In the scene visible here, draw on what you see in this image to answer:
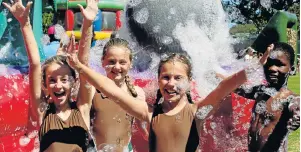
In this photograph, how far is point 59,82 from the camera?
2.01 metres

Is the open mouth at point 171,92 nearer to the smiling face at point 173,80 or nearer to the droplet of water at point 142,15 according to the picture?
the smiling face at point 173,80

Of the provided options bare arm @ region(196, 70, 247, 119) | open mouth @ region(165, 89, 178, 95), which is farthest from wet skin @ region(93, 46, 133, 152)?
bare arm @ region(196, 70, 247, 119)

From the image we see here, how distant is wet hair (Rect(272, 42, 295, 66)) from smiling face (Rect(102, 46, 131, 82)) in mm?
584

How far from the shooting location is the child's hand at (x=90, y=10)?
1.97 metres

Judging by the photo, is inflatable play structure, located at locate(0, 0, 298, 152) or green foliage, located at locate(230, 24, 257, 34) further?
green foliage, located at locate(230, 24, 257, 34)

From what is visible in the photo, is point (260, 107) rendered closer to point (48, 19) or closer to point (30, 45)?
point (30, 45)

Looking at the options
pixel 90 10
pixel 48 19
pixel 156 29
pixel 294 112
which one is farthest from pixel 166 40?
pixel 48 19

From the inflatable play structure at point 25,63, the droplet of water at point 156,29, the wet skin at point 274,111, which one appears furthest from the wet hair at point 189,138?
the droplet of water at point 156,29

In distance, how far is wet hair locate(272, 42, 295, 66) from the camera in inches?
82.7

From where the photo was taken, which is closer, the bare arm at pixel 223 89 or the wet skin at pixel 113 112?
the bare arm at pixel 223 89

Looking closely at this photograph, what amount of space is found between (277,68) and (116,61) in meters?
0.64

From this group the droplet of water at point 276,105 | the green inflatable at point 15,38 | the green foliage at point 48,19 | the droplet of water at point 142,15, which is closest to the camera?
the droplet of water at point 276,105

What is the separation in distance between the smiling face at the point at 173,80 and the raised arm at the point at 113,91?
104 millimetres

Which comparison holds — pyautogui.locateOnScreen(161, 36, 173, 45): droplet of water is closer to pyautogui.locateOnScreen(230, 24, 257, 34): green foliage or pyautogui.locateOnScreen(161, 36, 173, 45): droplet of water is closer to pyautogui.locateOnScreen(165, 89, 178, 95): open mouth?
pyautogui.locateOnScreen(230, 24, 257, 34): green foliage
